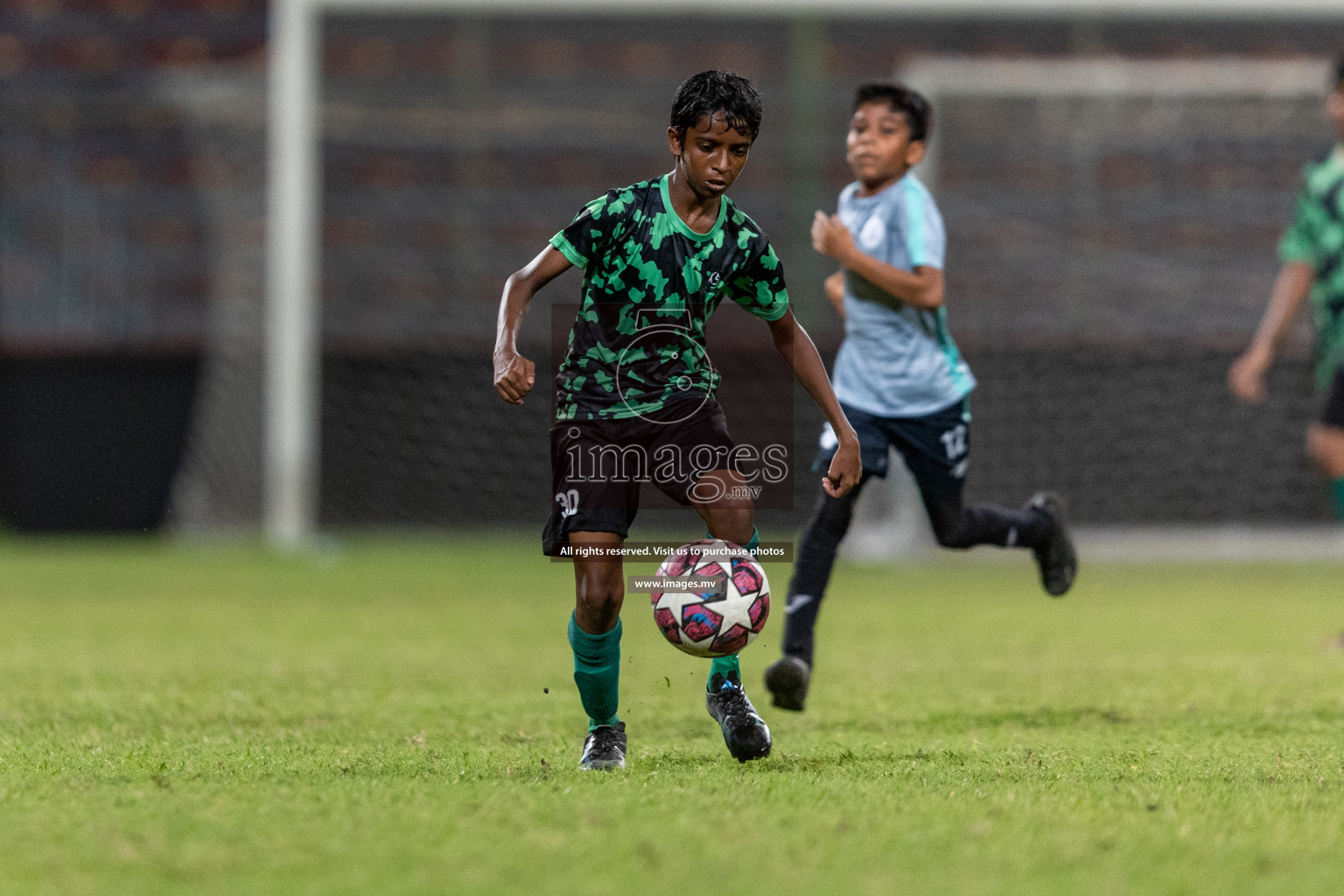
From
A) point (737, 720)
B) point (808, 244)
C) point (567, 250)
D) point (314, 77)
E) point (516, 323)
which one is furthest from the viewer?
point (314, 77)

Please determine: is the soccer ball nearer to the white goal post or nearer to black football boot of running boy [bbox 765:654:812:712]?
black football boot of running boy [bbox 765:654:812:712]

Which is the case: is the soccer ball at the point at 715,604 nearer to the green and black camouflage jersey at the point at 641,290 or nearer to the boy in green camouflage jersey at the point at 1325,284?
the green and black camouflage jersey at the point at 641,290

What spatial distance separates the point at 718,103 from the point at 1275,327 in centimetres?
399

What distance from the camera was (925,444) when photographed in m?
5.27

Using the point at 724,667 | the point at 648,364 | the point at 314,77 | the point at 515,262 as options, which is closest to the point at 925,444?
the point at 724,667

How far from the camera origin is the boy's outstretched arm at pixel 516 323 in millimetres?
3561

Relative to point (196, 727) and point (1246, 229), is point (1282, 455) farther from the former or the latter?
point (196, 727)

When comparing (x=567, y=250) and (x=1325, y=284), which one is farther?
Result: (x=1325, y=284)

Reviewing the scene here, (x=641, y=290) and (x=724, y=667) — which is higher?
(x=641, y=290)

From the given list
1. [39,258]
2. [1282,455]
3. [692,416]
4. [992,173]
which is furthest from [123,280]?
[692,416]

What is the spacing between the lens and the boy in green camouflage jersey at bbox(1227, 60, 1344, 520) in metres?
7.04

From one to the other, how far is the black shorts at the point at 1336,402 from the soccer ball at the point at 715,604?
390 cm

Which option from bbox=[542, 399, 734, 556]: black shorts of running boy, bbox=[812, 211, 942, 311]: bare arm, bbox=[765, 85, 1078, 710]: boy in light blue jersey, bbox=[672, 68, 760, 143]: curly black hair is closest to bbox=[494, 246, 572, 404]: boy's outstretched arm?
bbox=[542, 399, 734, 556]: black shorts of running boy

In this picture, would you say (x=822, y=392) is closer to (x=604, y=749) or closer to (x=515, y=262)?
(x=604, y=749)
